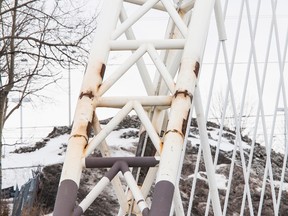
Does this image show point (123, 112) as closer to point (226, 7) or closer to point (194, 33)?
point (194, 33)

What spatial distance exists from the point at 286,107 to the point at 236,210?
550 centimetres

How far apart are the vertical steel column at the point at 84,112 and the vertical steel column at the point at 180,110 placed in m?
0.23

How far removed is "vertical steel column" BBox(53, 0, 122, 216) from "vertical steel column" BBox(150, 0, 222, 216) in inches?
9.2

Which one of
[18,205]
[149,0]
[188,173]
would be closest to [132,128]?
[188,173]

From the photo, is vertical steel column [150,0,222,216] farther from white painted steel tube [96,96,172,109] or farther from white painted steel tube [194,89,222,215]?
white painted steel tube [194,89,222,215]

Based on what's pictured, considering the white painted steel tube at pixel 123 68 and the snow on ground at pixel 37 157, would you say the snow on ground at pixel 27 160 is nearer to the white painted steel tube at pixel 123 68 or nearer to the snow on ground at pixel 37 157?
the snow on ground at pixel 37 157

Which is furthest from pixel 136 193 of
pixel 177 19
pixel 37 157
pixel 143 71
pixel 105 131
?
pixel 37 157

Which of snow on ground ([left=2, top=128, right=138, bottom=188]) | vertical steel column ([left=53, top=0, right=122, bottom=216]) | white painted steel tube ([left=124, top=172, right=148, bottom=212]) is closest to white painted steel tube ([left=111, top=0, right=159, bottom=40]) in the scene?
vertical steel column ([left=53, top=0, right=122, bottom=216])

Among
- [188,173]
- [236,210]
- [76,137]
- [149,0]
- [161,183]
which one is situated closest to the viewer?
[161,183]

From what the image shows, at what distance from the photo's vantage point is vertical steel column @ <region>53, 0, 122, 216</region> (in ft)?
4.86

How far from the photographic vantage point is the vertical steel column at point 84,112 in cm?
148

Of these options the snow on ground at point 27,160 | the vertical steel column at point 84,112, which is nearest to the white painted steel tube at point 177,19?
the vertical steel column at point 84,112

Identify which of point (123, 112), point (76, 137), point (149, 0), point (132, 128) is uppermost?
point (132, 128)

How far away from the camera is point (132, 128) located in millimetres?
10570
